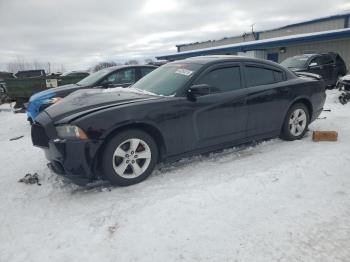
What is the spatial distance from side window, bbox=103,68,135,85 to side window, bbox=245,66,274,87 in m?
4.16

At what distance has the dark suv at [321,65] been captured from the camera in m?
12.4

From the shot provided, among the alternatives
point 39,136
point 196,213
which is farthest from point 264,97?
point 39,136

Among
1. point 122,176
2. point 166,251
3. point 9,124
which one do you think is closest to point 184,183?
point 122,176

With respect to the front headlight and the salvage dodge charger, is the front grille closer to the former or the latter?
the salvage dodge charger

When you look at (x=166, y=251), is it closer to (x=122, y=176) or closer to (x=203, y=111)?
(x=122, y=176)

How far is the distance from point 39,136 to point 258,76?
341cm

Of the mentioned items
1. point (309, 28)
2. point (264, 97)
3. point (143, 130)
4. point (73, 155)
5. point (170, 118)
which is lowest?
point (73, 155)

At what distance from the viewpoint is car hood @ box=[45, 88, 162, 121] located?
12.6 feet

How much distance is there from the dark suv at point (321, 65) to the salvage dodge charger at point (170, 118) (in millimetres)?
7384

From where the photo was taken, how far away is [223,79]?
473cm

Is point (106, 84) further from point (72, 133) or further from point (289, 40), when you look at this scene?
point (289, 40)

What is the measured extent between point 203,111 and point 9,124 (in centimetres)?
700

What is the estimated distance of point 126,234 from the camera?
2.89m

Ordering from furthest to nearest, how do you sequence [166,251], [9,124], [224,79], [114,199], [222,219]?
[9,124]
[224,79]
[114,199]
[222,219]
[166,251]
